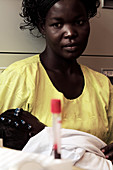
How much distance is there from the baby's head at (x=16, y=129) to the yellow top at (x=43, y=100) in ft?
0.31

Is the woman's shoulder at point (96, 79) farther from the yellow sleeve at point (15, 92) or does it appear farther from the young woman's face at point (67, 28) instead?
the yellow sleeve at point (15, 92)

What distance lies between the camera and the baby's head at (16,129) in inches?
42.3

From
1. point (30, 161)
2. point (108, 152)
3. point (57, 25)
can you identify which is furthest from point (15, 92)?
point (30, 161)

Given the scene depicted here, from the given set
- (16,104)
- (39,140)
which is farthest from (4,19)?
(39,140)

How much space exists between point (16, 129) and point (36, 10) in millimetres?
577

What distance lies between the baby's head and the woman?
9 cm

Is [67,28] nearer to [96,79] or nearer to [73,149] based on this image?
[96,79]

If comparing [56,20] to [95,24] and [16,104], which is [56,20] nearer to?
[16,104]

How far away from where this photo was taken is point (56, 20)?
1186 millimetres

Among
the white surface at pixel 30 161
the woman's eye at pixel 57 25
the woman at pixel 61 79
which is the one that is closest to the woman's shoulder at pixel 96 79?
the woman at pixel 61 79

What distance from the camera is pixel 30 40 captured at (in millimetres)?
1503

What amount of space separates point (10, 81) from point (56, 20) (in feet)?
1.08

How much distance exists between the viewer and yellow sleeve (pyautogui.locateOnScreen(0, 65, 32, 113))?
46.2 inches

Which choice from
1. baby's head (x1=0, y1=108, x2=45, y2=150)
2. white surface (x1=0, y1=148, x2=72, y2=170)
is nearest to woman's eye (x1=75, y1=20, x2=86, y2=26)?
baby's head (x1=0, y1=108, x2=45, y2=150)
